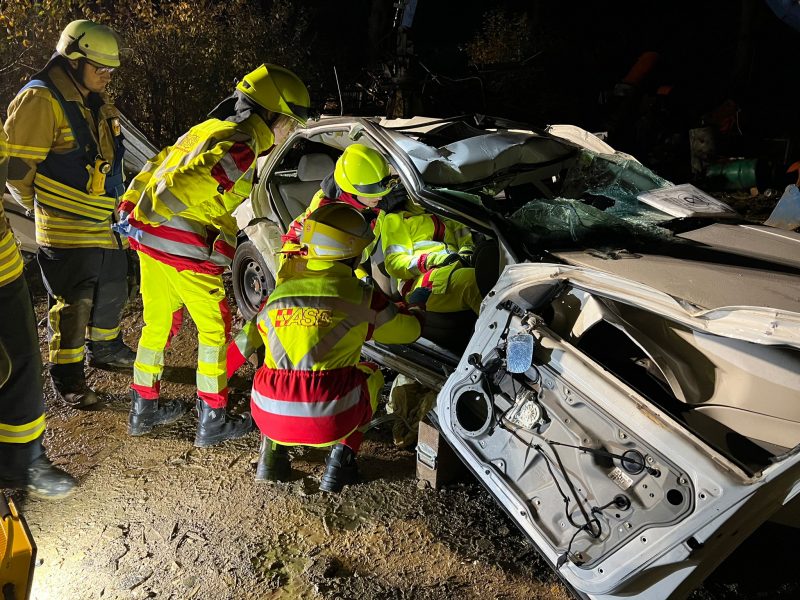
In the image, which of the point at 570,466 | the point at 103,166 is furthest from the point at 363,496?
the point at 103,166

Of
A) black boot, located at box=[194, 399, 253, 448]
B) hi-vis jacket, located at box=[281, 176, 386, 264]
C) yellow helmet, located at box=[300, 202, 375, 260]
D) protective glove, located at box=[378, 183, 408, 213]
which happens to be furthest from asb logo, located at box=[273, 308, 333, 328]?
protective glove, located at box=[378, 183, 408, 213]

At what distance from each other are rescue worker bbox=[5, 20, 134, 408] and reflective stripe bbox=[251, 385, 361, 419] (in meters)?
1.81

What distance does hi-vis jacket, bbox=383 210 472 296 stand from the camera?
3557mm

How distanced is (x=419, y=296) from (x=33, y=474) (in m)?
2.13

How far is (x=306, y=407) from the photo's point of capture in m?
2.68

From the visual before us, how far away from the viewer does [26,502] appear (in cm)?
308

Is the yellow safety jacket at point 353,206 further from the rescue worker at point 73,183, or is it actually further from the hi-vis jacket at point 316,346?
the rescue worker at point 73,183

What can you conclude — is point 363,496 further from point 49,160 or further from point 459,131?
point 49,160

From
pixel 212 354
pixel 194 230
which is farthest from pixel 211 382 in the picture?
pixel 194 230

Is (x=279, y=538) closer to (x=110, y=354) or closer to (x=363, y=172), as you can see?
(x=363, y=172)

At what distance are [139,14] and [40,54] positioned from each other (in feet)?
4.99

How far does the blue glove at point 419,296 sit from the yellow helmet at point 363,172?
0.58m

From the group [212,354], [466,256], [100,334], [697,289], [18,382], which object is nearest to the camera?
[697,289]

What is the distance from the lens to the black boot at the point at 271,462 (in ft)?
10.2
